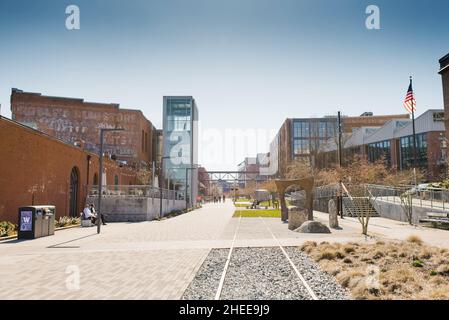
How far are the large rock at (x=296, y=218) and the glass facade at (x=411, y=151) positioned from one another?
33.5 meters

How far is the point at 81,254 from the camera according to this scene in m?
11.6

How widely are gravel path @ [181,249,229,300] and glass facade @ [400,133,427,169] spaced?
1764 inches

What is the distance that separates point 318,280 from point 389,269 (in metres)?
2.09

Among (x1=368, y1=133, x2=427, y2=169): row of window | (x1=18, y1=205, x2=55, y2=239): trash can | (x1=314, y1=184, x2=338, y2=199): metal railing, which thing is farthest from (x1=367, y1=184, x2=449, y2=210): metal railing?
(x1=18, y1=205, x2=55, y2=239): trash can

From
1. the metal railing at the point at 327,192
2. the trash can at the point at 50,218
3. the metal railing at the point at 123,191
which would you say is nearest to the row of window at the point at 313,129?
the metal railing at the point at 327,192

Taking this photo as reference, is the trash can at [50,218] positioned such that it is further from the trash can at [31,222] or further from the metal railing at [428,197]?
the metal railing at [428,197]

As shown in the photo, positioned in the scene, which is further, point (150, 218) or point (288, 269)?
point (150, 218)

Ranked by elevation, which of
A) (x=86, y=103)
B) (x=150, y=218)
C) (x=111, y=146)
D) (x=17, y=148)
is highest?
Answer: (x=86, y=103)

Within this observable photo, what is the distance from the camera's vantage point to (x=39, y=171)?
21.8m

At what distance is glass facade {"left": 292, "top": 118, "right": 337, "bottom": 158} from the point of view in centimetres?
8400

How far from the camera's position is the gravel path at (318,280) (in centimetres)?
663
